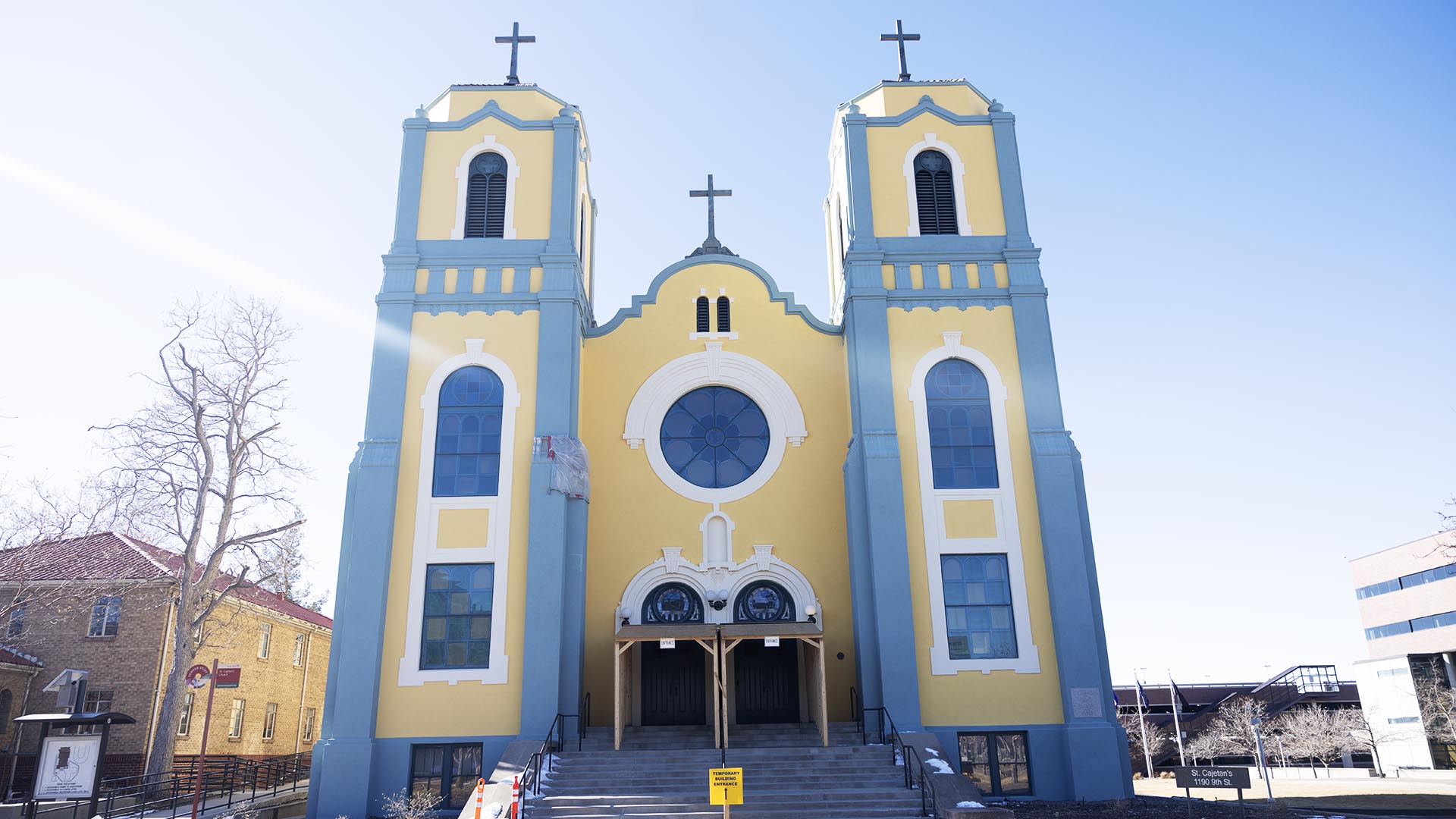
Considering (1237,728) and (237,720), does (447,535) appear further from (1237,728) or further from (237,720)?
(1237,728)

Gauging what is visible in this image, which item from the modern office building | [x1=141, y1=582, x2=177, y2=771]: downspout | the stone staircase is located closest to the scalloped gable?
the stone staircase

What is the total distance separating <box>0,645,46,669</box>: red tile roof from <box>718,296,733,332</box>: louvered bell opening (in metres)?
18.9

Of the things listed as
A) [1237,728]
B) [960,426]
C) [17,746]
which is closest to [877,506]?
[960,426]

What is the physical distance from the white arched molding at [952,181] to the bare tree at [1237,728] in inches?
1186

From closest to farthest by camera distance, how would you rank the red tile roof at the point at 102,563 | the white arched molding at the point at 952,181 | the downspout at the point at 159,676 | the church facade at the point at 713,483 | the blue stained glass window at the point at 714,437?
1. the church facade at the point at 713,483
2. the blue stained glass window at the point at 714,437
3. the white arched molding at the point at 952,181
4. the red tile roof at the point at 102,563
5. the downspout at the point at 159,676

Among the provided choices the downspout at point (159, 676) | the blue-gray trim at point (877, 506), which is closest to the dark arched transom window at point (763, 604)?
the blue-gray trim at point (877, 506)

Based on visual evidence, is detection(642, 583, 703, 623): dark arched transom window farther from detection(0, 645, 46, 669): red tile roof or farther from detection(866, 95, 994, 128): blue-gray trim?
detection(0, 645, 46, 669): red tile roof

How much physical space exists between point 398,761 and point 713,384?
32.4 feet

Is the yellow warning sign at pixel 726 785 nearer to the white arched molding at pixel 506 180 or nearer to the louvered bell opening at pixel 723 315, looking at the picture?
the louvered bell opening at pixel 723 315

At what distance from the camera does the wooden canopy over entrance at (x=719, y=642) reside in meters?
17.8

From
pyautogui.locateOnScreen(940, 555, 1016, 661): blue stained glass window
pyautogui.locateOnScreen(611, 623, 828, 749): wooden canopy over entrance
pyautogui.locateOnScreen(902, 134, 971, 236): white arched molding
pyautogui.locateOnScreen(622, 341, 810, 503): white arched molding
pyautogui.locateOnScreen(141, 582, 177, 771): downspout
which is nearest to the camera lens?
pyautogui.locateOnScreen(611, 623, 828, 749): wooden canopy over entrance

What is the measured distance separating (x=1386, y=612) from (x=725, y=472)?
4088 centimetres

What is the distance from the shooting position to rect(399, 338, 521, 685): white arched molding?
1869cm

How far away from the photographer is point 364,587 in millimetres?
18891
